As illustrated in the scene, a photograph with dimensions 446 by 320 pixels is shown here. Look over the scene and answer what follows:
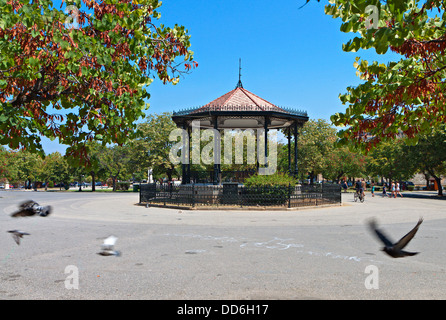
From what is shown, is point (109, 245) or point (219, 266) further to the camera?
point (219, 266)

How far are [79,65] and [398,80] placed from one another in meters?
4.57

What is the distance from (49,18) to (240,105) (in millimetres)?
19496

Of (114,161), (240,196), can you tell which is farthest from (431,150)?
(114,161)

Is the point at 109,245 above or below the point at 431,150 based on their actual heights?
below

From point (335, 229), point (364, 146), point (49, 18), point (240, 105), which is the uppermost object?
point (240, 105)

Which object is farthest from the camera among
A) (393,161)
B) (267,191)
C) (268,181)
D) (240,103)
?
(393,161)

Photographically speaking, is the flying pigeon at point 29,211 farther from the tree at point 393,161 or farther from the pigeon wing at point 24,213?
the tree at point 393,161

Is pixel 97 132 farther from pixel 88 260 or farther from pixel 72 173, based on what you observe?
pixel 72 173

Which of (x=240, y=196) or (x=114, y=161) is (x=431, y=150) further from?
(x=114, y=161)

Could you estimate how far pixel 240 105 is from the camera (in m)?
23.6

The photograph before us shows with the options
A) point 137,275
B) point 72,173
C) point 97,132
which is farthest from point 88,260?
point 72,173

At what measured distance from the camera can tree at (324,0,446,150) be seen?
3.92m

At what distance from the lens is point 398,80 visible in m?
4.47
